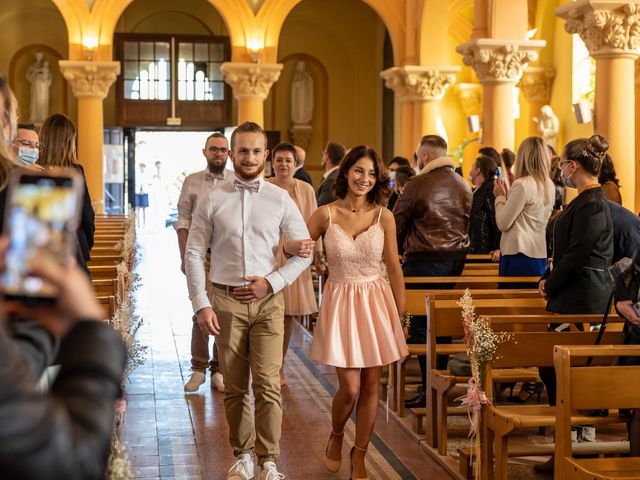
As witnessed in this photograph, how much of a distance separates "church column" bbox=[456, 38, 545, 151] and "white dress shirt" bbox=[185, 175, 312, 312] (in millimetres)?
10146

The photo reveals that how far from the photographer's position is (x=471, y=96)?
23812 mm

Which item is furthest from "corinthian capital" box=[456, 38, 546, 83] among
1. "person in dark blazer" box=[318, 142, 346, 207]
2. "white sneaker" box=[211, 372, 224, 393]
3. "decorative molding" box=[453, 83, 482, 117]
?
"decorative molding" box=[453, 83, 482, 117]

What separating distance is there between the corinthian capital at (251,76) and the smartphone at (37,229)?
19404 millimetres

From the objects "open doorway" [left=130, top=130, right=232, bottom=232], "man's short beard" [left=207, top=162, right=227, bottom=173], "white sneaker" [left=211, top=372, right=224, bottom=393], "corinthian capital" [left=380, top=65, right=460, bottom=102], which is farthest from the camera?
"open doorway" [left=130, top=130, right=232, bottom=232]

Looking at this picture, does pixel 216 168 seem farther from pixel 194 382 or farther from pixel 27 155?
pixel 27 155

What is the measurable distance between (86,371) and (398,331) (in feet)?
12.5

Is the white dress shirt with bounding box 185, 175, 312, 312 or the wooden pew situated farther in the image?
the wooden pew

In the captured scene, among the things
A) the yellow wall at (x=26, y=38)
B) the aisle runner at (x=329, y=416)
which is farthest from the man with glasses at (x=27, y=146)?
the yellow wall at (x=26, y=38)

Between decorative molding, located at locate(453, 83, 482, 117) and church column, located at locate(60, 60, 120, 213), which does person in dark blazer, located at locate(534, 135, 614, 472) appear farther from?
decorative molding, located at locate(453, 83, 482, 117)

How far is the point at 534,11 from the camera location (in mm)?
20953

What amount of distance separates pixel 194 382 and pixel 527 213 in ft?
9.66

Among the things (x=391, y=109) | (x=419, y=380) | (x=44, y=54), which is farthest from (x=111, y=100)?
(x=419, y=380)

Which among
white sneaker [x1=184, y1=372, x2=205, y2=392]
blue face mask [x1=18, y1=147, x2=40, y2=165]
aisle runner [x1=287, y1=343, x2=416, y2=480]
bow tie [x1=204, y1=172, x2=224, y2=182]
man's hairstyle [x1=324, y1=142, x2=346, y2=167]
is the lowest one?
aisle runner [x1=287, y1=343, x2=416, y2=480]

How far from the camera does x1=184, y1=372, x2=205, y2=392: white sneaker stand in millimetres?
7469
